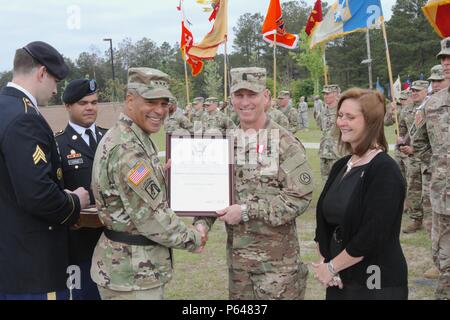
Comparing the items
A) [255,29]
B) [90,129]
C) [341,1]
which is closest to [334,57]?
[255,29]

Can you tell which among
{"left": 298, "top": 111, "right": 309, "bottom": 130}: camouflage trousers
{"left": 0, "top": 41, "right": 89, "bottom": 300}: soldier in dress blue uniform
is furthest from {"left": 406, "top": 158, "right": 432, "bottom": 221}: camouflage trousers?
{"left": 298, "top": 111, "right": 309, "bottom": 130}: camouflage trousers

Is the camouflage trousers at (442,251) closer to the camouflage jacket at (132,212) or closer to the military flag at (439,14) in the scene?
the military flag at (439,14)

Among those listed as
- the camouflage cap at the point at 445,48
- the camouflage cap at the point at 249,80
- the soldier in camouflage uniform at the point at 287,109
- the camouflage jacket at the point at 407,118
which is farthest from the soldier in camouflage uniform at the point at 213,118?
the camouflage cap at the point at 249,80

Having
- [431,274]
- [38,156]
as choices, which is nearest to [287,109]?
[431,274]

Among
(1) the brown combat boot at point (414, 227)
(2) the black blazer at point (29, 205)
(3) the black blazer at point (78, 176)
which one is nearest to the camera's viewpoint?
(2) the black blazer at point (29, 205)

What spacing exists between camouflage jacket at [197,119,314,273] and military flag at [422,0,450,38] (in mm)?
3086

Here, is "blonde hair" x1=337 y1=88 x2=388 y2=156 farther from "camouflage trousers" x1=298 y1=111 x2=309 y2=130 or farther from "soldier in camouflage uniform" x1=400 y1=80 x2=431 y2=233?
"camouflage trousers" x1=298 y1=111 x2=309 y2=130

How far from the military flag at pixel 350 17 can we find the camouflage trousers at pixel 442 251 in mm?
4768

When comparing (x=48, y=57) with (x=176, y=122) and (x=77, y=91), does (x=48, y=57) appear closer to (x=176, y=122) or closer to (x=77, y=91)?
(x=77, y=91)

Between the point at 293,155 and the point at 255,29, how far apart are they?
72.4 meters

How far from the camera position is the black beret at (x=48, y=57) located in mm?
2746

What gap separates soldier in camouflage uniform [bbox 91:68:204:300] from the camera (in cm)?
256

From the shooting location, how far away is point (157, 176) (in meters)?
2.78
